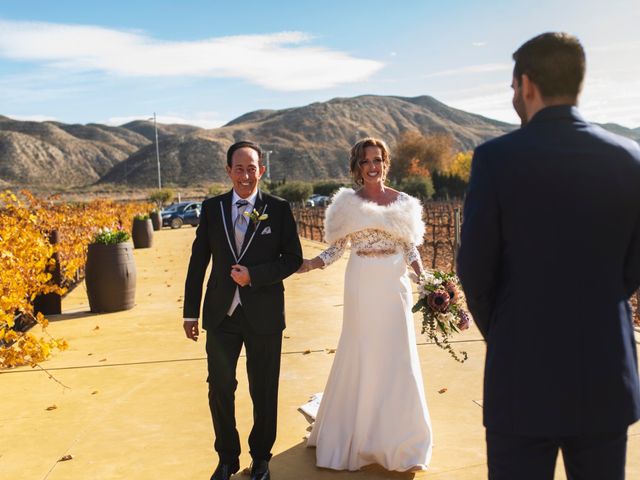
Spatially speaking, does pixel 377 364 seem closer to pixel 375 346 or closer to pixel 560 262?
pixel 375 346

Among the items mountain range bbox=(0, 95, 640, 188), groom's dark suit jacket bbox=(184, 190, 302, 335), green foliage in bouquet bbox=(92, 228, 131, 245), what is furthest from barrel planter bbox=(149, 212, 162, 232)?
mountain range bbox=(0, 95, 640, 188)

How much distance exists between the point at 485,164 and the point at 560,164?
22cm

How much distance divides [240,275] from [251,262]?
0.67ft

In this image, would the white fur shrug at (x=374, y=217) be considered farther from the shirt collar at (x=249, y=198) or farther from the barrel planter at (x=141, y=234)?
the barrel planter at (x=141, y=234)

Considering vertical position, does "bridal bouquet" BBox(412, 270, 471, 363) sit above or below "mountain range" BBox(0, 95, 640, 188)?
below

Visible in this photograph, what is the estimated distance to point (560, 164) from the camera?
188 cm

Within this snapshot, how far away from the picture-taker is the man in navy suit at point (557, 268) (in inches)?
74.5

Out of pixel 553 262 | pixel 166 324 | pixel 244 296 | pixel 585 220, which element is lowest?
pixel 166 324

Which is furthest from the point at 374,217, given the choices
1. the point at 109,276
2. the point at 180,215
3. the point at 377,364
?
the point at 180,215

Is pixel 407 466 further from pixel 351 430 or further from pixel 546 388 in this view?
pixel 546 388

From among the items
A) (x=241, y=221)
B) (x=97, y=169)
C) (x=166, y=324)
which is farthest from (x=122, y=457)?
(x=97, y=169)

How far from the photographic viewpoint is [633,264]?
80.3 inches

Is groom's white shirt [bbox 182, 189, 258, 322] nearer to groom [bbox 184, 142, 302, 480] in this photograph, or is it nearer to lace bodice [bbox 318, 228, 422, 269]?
groom [bbox 184, 142, 302, 480]

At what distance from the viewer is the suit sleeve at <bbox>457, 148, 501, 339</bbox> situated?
195cm
